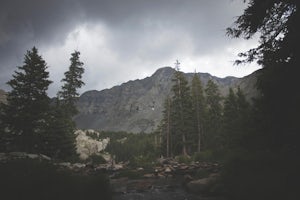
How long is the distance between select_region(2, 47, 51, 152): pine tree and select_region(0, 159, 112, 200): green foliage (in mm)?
18360

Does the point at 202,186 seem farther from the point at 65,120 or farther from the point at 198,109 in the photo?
the point at 198,109

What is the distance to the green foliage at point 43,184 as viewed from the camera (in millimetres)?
5605

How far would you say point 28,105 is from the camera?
2541 cm

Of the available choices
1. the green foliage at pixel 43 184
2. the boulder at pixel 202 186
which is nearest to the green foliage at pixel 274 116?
the boulder at pixel 202 186

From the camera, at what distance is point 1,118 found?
2462 cm

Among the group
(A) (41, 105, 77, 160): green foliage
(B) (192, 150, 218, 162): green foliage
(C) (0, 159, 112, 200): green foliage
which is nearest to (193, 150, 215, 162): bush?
(B) (192, 150, 218, 162): green foliage

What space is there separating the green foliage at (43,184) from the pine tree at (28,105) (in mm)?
18360

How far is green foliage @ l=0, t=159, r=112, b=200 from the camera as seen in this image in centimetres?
561

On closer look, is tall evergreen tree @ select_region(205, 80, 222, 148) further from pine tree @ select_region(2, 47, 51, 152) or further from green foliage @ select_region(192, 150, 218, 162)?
pine tree @ select_region(2, 47, 51, 152)

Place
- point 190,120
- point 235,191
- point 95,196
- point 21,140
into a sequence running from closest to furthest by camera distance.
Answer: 1. point 95,196
2. point 235,191
3. point 21,140
4. point 190,120

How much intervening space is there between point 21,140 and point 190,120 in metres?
32.9

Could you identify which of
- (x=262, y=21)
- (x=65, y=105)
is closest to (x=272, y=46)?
(x=262, y=21)

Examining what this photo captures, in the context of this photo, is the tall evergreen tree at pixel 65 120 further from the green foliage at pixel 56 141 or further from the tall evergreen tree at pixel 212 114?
the tall evergreen tree at pixel 212 114

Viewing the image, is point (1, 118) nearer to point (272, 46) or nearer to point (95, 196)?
point (95, 196)
